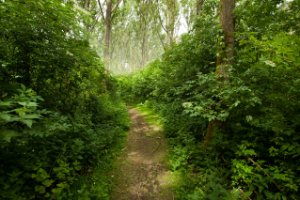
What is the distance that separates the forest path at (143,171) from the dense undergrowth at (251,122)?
36cm

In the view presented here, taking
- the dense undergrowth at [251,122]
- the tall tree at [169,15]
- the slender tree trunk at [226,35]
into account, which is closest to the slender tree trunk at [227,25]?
the slender tree trunk at [226,35]

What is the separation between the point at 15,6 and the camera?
361 centimetres

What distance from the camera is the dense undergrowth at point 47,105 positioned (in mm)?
3137

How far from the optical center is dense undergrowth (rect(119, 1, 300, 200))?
3.82m

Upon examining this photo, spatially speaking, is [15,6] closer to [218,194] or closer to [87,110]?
[87,110]

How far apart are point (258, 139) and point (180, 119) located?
2775mm

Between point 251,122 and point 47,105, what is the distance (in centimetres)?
414

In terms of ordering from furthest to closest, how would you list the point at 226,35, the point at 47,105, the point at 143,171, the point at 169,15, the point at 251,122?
the point at 169,15, the point at 226,35, the point at 143,171, the point at 47,105, the point at 251,122

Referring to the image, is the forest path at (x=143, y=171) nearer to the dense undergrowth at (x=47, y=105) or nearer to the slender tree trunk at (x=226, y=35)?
the dense undergrowth at (x=47, y=105)

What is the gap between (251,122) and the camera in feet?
14.0

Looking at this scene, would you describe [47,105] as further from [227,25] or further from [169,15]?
[169,15]

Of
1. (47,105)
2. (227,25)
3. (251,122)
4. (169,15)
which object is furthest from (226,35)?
(169,15)

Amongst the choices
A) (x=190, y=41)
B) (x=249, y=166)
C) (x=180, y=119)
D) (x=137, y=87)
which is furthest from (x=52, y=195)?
(x=137, y=87)

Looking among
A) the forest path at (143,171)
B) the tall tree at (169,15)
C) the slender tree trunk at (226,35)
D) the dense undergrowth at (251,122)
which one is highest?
the tall tree at (169,15)
